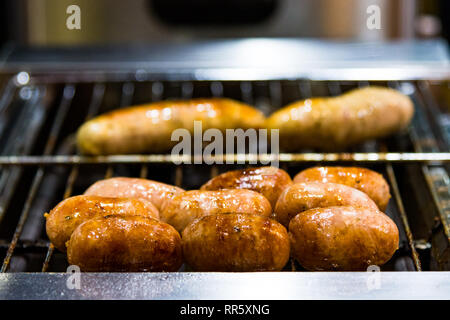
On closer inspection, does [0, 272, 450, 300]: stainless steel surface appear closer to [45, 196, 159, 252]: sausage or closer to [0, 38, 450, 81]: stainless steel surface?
[45, 196, 159, 252]: sausage

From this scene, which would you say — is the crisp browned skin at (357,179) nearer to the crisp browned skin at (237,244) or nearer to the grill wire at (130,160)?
the grill wire at (130,160)

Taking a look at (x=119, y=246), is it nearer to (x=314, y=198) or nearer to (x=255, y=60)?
(x=314, y=198)

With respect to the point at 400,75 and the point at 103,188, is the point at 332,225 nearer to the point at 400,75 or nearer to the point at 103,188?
the point at 103,188

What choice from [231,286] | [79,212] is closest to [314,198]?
[231,286]

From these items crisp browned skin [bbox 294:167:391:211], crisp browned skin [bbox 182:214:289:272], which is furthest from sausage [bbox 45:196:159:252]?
crisp browned skin [bbox 294:167:391:211]
